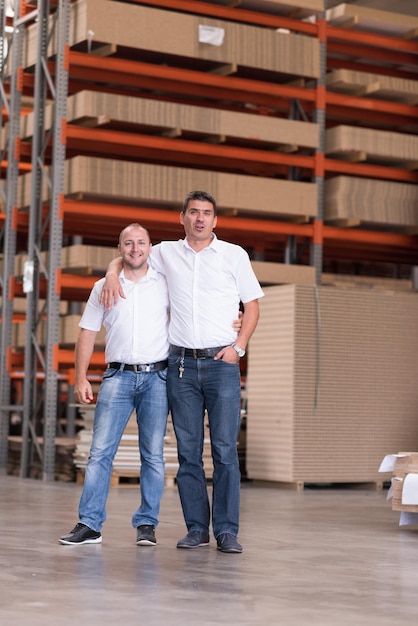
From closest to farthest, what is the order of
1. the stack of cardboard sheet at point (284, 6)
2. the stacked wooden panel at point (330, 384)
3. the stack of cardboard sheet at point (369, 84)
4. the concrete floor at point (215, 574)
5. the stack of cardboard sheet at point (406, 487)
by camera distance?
the concrete floor at point (215, 574), the stack of cardboard sheet at point (406, 487), the stacked wooden panel at point (330, 384), the stack of cardboard sheet at point (284, 6), the stack of cardboard sheet at point (369, 84)

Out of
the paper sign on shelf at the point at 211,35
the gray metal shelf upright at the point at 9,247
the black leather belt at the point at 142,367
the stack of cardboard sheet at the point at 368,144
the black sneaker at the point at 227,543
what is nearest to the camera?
the black sneaker at the point at 227,543

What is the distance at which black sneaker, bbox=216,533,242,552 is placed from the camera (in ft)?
19.0

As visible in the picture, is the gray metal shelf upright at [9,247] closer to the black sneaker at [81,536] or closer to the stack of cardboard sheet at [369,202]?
the stack of cardboard sheet at [369,202]

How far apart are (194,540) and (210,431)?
22.2 inches

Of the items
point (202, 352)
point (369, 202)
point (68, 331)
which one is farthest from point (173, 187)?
point (202, 352)

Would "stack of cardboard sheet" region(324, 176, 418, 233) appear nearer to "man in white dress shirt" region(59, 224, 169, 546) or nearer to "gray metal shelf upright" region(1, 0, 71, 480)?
"gray metal shelf upright" region(1, 0, 71, 480)

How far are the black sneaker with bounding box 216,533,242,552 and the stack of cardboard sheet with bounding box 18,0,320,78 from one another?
621 centimetres

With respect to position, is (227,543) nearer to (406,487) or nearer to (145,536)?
(145,536)

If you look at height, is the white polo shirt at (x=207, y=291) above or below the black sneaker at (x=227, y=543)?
above

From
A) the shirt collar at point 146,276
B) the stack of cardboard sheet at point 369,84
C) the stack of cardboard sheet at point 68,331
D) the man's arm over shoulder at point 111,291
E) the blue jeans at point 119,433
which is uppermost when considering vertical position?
the stack of cardboard sheet at point 369,84

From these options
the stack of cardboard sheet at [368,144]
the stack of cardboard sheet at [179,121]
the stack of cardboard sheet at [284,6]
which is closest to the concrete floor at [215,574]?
the stack of cardboard sheet at [179,121]

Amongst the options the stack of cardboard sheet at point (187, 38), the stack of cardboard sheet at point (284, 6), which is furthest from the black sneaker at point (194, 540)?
the stack of cardboard sheet at point (284, 6)

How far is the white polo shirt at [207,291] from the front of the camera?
19.3ft

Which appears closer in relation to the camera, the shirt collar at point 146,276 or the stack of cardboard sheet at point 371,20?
the shirt collar at point 146,276
